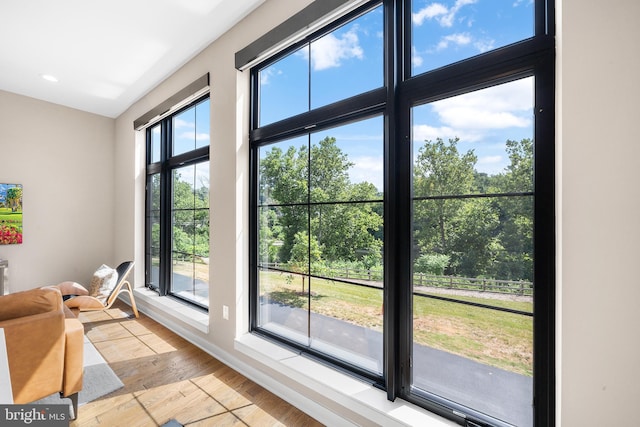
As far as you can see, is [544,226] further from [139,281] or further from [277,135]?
[139,281]

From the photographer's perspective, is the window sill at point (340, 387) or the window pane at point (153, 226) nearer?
the window sill at point (340, 387)

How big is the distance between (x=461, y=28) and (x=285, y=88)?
1345 millimetres

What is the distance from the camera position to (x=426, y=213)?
5.27ft

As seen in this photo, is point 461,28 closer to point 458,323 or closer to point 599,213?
point 599,213

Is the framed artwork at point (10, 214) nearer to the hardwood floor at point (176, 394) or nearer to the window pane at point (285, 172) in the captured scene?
the hardwood floor at point (176, 394)

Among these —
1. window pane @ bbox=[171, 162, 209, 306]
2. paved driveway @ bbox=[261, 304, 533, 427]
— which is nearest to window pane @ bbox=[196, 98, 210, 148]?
window pane @ bbox=[171, 162, 209, 306]

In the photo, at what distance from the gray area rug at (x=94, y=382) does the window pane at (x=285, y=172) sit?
1.83 metres

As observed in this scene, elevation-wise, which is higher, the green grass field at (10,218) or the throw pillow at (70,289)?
the green grass field at (10,218)

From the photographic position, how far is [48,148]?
460 centimetres

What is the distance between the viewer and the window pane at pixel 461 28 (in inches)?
53.9

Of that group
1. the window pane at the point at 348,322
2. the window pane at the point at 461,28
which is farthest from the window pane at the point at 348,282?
the window pane at the point at 461,28

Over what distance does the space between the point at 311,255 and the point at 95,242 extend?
465 cm

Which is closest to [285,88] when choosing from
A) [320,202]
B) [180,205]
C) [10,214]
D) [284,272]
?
[320,202]

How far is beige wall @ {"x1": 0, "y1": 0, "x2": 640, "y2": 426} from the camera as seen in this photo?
98cm
